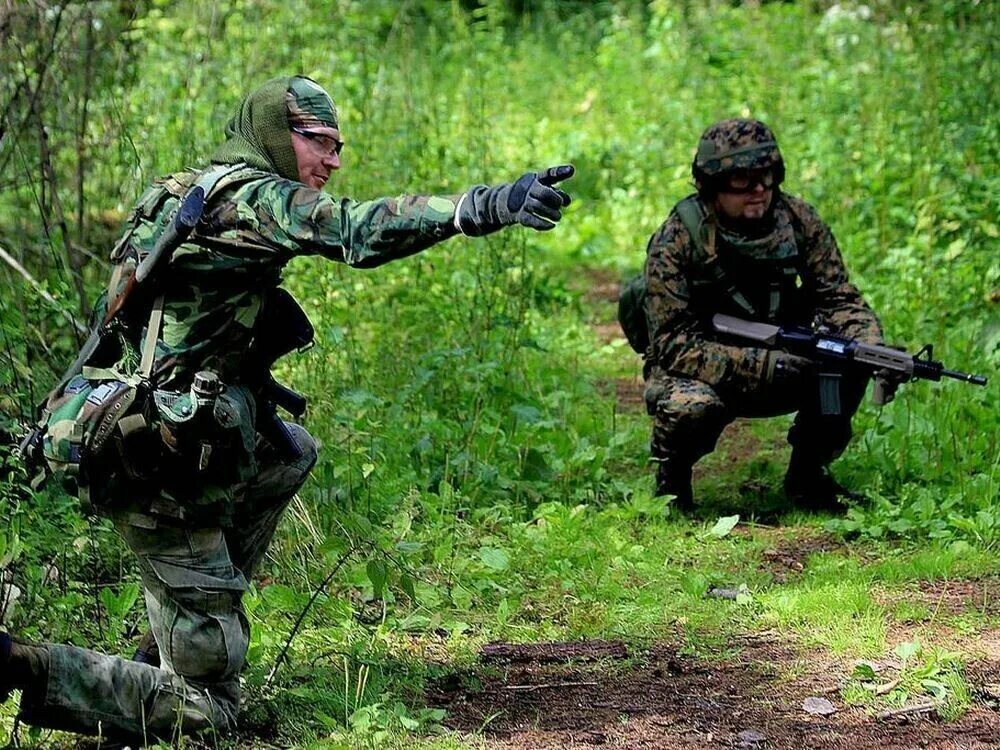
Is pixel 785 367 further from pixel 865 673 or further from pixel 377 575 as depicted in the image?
pixel 377 575

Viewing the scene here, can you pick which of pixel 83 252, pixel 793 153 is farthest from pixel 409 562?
pixel 793 153

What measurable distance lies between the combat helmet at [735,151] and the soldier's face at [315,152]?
224 cm

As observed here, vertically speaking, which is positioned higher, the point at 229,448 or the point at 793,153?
the point at 793,153

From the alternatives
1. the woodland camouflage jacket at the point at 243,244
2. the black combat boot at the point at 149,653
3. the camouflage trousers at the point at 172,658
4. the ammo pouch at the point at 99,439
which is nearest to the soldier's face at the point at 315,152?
the woodland camouflage jacket at the point at 243,244

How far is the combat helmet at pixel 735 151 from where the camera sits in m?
5.67

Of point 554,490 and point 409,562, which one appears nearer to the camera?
point 409,562

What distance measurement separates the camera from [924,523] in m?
5.59

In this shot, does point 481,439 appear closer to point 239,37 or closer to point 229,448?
point 229,448

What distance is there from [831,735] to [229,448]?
5.67 feet

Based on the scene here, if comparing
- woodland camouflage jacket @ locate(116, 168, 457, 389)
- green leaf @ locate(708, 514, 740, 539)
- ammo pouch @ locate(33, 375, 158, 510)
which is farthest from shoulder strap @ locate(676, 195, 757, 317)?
ammo pouch @ locate(33, 375, 158, 510)

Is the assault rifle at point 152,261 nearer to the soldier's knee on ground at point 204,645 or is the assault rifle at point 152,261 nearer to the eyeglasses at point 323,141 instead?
the eyeglasses at point 323,141

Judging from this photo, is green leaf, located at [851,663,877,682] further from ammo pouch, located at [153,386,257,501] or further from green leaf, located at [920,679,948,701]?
ammo pouch, located at [153,386,257,501]

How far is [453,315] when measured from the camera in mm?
6949

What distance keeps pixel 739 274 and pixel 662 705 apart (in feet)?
7.37
